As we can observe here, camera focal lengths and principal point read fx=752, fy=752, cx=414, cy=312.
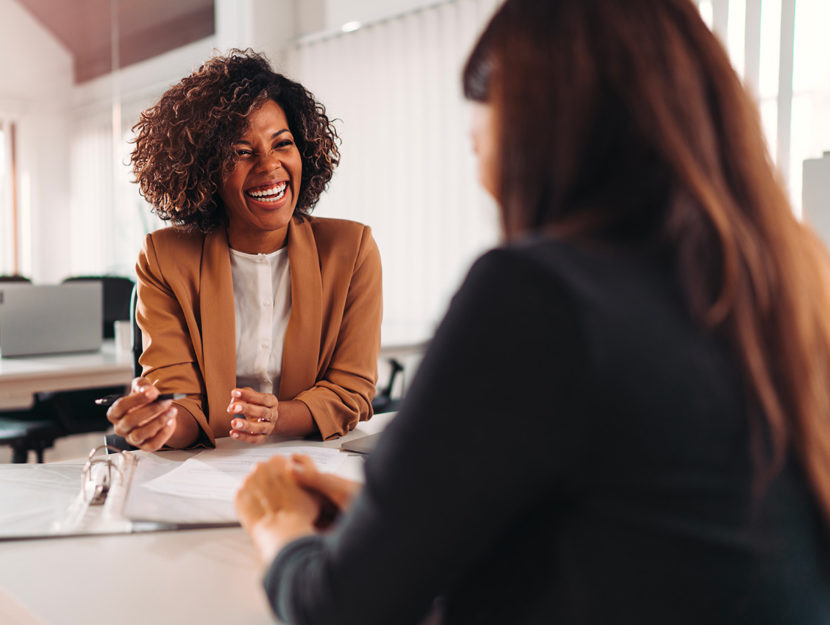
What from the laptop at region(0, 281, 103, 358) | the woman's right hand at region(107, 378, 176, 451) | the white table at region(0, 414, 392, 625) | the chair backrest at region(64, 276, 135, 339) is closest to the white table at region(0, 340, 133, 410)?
the laptop at region(0, 281, 103, 358)

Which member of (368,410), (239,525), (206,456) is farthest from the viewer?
(368,410)

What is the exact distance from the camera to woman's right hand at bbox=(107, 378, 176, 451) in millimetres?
1229

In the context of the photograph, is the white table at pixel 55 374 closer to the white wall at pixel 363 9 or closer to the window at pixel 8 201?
the white wall at pixel 363 9

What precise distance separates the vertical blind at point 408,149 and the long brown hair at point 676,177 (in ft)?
10.8

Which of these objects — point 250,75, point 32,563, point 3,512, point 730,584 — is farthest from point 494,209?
point 250,75

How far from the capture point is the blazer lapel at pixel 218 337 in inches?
58.2

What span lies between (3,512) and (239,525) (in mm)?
330

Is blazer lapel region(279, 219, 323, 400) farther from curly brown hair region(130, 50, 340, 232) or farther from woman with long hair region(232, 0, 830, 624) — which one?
woman with long hair region(232, 0, 830, 624)

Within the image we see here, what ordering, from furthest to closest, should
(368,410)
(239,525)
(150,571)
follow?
(368,410) → (239,525) → (150,571)

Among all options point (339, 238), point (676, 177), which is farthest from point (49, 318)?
point (676, 177)

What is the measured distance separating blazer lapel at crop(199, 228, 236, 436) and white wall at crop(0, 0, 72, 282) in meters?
5.22

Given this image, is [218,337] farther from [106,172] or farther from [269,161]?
[106,172]

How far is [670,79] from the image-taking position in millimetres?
548

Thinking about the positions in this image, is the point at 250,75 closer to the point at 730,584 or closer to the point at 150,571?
the point at 150,571
